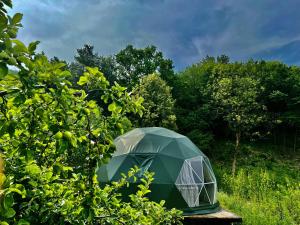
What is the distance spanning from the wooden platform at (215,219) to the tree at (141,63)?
23075 millimetres

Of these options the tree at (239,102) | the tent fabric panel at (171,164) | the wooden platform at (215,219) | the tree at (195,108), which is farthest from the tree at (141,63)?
the wooden platform at (215,219)

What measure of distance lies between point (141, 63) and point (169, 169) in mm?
24071

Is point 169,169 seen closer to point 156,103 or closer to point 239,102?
point 156,103

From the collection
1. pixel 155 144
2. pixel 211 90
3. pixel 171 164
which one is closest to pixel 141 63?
pixel 211 90

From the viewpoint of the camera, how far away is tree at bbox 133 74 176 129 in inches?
942

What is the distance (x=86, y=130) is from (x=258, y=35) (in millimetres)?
29810

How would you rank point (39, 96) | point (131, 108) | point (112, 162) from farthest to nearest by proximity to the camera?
1. point (112, 162)
2. point (131, 108)
3. point (39, 96)

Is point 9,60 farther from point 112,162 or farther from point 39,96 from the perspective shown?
point 112,162

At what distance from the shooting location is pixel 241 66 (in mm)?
37156

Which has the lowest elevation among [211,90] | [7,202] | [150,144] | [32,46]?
[7,202]

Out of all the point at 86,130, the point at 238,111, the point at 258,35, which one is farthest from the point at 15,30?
the point at 258,35

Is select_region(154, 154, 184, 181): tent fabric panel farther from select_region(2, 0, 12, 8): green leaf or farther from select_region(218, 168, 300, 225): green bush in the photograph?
select_region(2, 0, 12, 8): green leaf

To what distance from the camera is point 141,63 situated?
34.8 metres

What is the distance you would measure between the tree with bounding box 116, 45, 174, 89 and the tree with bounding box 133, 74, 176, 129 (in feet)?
28.2
